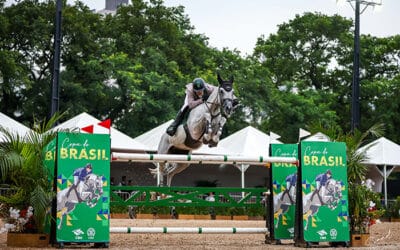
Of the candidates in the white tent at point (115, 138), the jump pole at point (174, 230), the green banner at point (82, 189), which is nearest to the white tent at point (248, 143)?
the white tent at point (115, 138)

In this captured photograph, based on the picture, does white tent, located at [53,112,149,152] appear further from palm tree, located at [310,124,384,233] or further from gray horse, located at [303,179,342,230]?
gray horse, located at [303,179,342,230]

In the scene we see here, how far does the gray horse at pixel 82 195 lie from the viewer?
1015 centimetres

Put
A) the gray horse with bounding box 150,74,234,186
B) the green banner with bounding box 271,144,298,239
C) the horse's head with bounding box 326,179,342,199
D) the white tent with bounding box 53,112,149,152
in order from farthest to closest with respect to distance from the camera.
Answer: the white tent with bounding box 53,112,149,152
the gray horse with bounding box 150,74,234,186
the green banner with bounding box 271,144,298,239
the horse's head with bounding box 326,179,342,199

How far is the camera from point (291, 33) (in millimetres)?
44969

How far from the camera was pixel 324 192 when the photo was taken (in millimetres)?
11352

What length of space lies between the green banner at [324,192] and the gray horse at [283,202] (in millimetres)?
556

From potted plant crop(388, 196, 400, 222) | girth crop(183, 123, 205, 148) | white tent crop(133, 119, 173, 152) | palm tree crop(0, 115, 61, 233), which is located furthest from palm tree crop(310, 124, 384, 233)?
white tent crop(133, 119, 173, 152)

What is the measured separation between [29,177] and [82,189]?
0.75 metres

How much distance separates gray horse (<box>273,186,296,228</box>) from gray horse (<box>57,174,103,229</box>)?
113 inches

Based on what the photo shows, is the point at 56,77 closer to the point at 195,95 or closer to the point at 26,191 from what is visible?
the point at 195,95

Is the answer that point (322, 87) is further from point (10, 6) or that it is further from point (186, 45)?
point (10, 6)

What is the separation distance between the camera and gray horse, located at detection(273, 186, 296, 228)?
1179 centimetres

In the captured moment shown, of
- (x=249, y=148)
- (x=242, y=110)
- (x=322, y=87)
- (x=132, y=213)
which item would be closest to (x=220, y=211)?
(x=132, y=213)

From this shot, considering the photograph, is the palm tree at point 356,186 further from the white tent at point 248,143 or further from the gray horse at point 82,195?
the white tent at point 248,143
